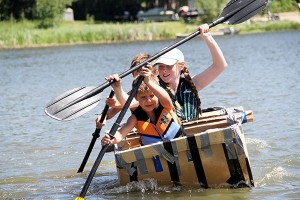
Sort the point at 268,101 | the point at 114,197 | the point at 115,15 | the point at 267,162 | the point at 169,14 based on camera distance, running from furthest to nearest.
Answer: the point at 115,15 → the point at 169,14 → the point at 268,101 → the point at 267,162 → the point at 114,197

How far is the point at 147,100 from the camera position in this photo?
22.3 feet

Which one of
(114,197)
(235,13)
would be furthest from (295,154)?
(114,197)

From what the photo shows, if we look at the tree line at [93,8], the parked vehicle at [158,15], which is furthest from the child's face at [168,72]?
the parked vehicle at [158,15]

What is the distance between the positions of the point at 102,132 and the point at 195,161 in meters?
4.66

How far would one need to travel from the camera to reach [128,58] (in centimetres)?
2928

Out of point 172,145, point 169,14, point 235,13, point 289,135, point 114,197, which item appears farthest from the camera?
point 169,14

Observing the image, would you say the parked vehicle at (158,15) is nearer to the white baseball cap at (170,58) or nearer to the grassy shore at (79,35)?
the grassy shore at (79,35)

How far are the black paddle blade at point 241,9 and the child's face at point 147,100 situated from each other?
1506mm

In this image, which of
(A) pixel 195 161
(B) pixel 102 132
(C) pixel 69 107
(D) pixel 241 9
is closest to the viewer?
(A) pixel 195 161

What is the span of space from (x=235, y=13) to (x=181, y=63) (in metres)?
1.02

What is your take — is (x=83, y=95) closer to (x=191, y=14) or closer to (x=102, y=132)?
(x=102, y=132)

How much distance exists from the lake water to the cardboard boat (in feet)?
0.38

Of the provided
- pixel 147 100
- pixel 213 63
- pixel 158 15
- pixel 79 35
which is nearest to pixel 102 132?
pixel 213 63

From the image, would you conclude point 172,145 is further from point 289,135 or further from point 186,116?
point 289,135
